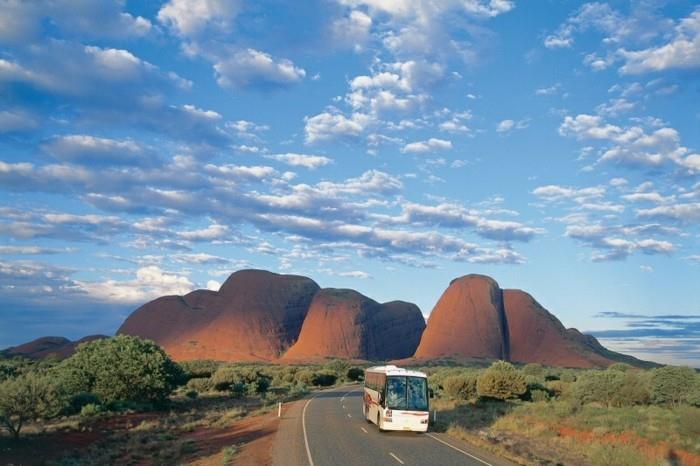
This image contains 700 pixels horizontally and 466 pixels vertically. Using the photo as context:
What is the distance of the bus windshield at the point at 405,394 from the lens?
2142 cm

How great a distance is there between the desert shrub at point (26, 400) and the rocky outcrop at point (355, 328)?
3193 inches

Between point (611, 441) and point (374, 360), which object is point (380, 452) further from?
point (374, 360)

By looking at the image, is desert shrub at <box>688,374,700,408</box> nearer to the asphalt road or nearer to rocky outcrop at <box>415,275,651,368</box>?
the asphalt road

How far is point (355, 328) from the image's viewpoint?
110500 millimetres

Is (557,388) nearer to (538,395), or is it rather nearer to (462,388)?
(538,395)

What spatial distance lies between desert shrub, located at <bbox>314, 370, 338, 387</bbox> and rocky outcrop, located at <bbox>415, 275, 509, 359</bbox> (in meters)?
34.8

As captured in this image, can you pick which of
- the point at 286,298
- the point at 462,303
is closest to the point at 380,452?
the point at 462,303

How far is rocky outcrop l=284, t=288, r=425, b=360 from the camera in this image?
10744cm

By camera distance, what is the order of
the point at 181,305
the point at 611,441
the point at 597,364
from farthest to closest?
the point at 181,305
the point at 597,364
the point at 611,441

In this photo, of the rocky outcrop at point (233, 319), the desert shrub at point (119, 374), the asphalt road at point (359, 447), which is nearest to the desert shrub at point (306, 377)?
the desert shrub at point (119, 374)

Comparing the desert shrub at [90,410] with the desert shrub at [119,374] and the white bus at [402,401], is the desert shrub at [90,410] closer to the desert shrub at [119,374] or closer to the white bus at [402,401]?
the desert shrub at [119,374]

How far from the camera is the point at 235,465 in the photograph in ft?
51.5

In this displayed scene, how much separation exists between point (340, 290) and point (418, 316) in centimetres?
1833

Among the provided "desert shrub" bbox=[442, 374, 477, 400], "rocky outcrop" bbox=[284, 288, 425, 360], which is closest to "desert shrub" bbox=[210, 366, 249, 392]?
"desert shrub" bbox=[442, 374, 477, 400]
